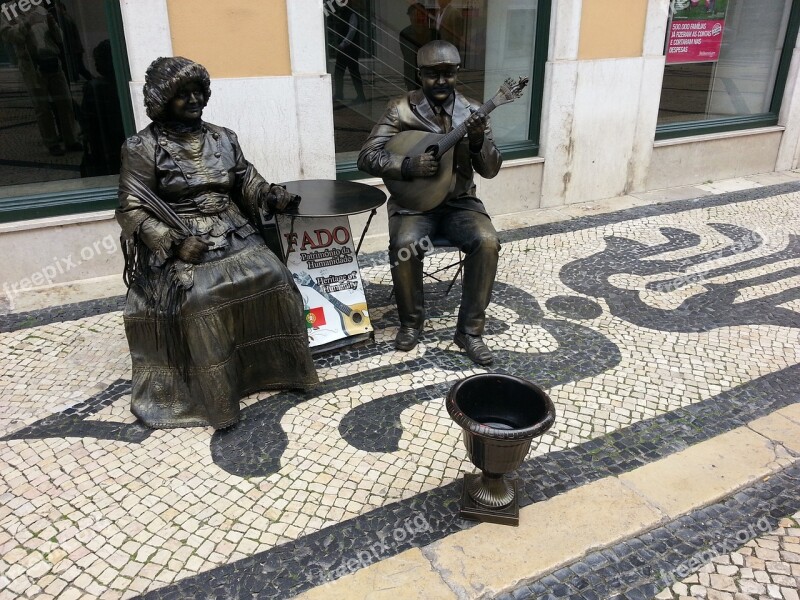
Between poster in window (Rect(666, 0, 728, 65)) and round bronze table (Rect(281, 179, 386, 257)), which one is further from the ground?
poster in window (Rect(666, 0, 728, 65))

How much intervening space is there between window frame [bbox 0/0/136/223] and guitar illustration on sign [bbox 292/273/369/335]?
6.84 ft

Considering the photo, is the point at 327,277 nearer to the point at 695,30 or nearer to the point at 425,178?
the point at 425,178

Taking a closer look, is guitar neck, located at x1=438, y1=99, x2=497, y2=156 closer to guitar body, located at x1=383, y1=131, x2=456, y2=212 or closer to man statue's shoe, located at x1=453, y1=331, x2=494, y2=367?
guitar body, located at x1=383, y1=131, x2=456, y2=212

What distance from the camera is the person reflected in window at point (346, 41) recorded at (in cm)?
604

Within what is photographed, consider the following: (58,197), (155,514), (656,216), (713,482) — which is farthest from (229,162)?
(656,216)

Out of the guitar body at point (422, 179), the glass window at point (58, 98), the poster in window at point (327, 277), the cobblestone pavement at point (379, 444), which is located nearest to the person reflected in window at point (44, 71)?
the glass window at point (58, 98)

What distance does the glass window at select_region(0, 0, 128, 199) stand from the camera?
5.07m

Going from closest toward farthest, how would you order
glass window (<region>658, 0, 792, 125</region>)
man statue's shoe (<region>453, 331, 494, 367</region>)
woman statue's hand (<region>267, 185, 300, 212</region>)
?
woman statue's hand (<region>267, 185, 300, 212</region>) → man statue's shoe (<region>453, 331, 494, 367</region>) → glass window (<region>658, 0, 792, 125</region>)

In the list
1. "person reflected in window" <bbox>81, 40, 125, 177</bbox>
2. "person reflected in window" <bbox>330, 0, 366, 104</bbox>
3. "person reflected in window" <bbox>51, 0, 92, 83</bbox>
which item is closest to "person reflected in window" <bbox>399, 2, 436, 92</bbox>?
"person reflected in window" <bbox>330, 0, 366, 104</bbox>

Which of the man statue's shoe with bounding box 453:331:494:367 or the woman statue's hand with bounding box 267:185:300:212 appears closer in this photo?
the woman statue's hand with bounding box 267:185:300:212

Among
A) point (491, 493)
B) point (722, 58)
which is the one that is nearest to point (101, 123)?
point (491, 493)

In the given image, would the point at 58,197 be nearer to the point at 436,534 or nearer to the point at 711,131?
the point at 436,534

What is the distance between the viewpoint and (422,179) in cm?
388

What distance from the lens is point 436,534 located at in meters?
2.69
